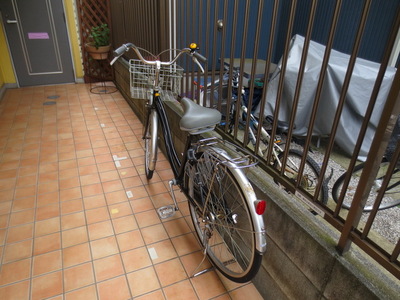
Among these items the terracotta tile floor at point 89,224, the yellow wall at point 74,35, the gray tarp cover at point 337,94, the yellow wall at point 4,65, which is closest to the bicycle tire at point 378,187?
the gray tarp cover at point 337,94

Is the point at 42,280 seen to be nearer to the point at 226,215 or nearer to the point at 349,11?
the point at 226,215

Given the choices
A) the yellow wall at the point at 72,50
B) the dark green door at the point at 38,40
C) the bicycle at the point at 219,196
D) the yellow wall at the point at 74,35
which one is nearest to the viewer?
the bicycle at the point at 219,196

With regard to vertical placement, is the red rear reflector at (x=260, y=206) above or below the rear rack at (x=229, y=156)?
below

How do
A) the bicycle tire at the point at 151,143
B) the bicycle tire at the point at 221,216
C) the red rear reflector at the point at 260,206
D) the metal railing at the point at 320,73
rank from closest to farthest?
the metal railing at the point at 320,73 → the red rear reflector at the point at 260,206 → the bicycle tire at the point at 221,216 → the bicycle tire at the point at 151,143

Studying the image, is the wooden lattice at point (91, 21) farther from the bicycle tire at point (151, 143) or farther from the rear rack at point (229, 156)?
the rear rack at point (229, 156)

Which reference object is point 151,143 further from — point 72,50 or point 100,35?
point 72,50

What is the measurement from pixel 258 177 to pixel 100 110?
3363 mm

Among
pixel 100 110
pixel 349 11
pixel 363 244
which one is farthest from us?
pixel 349 11

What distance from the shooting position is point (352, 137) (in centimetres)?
352

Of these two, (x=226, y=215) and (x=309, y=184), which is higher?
(x=226, y=215)

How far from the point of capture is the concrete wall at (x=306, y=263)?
1.07m

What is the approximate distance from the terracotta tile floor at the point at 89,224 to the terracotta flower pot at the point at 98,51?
181 centimetres

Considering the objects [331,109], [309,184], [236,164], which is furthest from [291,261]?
[331,109]

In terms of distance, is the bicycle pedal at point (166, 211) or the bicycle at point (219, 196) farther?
the bicycle pedal at point (166, 211)
